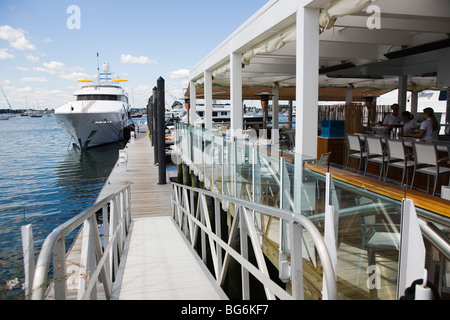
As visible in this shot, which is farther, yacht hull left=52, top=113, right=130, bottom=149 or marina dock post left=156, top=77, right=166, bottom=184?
yacht hull left=52, top=113, right=130, bottom=149

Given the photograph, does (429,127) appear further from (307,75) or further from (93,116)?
(93,116)

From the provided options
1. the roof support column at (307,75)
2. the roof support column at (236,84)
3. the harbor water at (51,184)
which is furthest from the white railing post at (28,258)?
the harbor water at (51,184)

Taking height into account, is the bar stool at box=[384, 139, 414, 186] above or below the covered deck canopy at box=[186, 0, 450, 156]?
below

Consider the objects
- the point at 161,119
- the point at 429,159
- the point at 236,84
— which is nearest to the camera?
the point at 429,159

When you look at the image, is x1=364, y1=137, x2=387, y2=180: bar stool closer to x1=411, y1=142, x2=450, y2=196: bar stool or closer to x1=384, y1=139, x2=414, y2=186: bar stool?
x1=384, y1=139, x2=414, y2=186: bar stool

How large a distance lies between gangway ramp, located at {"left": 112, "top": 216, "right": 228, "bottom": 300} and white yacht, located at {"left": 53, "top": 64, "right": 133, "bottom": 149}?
28058 mm

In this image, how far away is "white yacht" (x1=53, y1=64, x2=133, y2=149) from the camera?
32.3 meters

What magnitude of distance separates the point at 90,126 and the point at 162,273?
3147 cm

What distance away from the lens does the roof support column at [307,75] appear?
14.5ft

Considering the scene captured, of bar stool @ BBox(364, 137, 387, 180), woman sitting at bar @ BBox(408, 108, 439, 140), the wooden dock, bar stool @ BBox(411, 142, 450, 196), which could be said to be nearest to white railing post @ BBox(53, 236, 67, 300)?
the wooden dock

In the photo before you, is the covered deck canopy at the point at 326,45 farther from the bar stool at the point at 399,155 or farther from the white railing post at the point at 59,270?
the white railing post at the point at 59,270

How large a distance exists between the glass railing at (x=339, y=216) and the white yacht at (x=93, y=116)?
98.2ft

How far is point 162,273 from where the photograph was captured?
174 inches

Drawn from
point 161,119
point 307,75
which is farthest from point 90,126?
point 307,75
